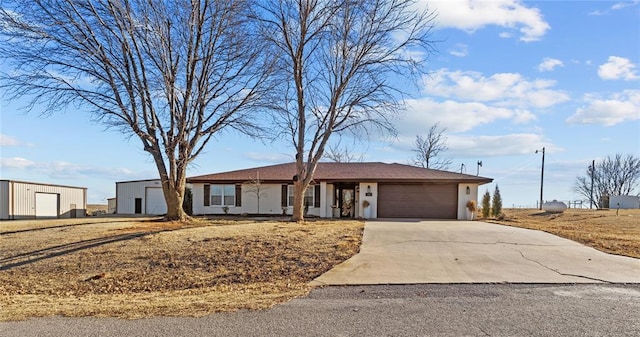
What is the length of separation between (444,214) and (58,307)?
799 inches

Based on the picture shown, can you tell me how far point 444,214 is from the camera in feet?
80.1

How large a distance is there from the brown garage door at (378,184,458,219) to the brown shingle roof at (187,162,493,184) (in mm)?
637

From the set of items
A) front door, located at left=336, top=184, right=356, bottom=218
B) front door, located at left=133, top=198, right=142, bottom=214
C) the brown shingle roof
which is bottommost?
front door, located at left=133, top=198, right=142, bottom=214

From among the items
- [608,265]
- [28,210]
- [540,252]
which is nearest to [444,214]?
[540,252]

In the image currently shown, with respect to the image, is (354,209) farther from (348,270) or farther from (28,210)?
(28,210)

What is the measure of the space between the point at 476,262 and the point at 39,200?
3160 cm

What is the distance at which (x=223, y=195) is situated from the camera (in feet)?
89.1

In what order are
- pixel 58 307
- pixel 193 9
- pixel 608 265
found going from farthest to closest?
1. pixel 193 9
2. pixel 608 265
3. pixel 58 307

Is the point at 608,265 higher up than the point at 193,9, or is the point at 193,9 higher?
the point at 193,9

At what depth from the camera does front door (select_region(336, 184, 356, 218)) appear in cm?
2681

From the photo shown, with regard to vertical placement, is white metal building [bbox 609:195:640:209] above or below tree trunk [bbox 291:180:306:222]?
below

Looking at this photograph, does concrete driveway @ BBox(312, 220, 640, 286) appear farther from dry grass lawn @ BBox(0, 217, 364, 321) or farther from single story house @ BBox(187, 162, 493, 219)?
single story house @ BBox(187, 162, 493, 219)

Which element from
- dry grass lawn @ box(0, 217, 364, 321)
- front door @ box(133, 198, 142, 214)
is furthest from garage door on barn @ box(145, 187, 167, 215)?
dry grass lawn @ box(0, 217, 364, 321)

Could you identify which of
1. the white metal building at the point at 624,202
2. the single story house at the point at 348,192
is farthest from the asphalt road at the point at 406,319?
the white metal building at the point at 624,202
